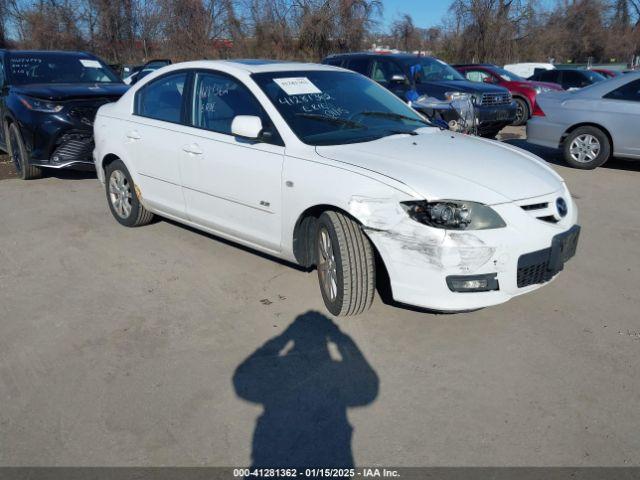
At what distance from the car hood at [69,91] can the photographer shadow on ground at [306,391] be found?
5.14 meters

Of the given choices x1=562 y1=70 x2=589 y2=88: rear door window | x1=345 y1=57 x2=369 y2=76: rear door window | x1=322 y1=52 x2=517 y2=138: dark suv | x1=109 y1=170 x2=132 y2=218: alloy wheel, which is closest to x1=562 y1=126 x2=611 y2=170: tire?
x1=322 y1=52 x2=517 y2=138: dark suv

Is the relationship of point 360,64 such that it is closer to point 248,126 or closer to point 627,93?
point 627,93

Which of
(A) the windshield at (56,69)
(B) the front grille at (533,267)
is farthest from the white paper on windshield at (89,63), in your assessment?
(B) the front grille at (533,267)

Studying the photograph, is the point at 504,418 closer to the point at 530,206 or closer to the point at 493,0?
the point at 530,206

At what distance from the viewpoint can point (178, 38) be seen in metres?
31.8

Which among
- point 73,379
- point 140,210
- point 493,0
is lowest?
point 73,379

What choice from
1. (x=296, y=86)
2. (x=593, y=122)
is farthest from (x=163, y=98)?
(x=593, y=122)

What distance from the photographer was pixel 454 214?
3.13 metres

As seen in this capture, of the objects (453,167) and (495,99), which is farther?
(495,99)

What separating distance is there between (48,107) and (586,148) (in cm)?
754

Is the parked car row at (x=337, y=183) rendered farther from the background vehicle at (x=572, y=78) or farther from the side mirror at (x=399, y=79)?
the background vehicle at (x=572, y=78)

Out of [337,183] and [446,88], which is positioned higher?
[446,88]

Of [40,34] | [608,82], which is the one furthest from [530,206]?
[40,34]

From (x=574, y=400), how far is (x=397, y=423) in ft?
3.17
